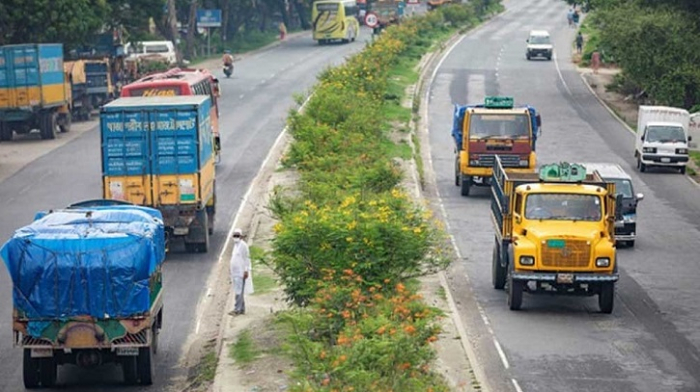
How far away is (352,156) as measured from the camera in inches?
1312

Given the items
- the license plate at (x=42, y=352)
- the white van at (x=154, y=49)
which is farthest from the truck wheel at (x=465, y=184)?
the white van at (x=154, y=49)

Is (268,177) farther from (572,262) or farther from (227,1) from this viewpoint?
(227,1)

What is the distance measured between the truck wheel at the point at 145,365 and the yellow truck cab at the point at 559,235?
7637 mm

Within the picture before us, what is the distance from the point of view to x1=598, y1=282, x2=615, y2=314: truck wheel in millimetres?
25500

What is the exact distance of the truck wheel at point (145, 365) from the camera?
68.6 ft

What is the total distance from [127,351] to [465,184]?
2141 cm

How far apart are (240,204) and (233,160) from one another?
8.73 m

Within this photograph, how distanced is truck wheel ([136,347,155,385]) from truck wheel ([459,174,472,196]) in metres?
20.7

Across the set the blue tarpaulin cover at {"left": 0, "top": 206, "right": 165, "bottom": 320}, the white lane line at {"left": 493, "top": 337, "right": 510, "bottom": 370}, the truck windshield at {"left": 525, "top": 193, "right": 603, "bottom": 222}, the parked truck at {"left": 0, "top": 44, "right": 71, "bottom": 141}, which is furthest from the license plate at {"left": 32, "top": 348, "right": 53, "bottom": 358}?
the parked truck at {"left": 0, "top": 44, "right": 71, "bottom": 141}

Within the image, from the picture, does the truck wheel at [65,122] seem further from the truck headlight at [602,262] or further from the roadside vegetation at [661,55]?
the truck headlight at [602,262]

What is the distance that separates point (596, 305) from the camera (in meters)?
26.9

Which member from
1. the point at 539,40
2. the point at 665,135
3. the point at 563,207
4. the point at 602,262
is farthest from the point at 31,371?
the point at 539,40

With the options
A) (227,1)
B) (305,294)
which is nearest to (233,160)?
(305,294)

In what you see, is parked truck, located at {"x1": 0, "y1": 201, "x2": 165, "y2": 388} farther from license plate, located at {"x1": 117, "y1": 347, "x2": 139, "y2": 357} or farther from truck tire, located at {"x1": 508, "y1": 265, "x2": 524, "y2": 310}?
truck tire, located at {"x1": 508, "y1": 265, "x2": 524, "y2": 310}
